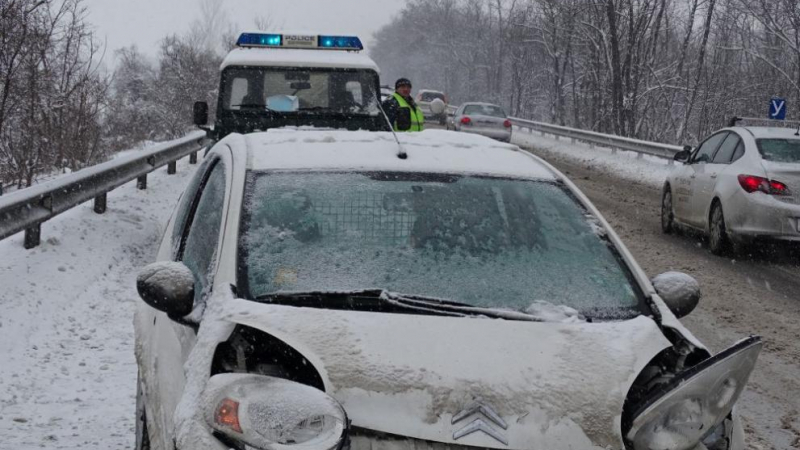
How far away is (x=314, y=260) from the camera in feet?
10.7

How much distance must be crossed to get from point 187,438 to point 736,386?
1.63 metres

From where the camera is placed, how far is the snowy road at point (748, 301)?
5.49 meters

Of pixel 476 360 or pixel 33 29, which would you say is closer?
pixel 476 360

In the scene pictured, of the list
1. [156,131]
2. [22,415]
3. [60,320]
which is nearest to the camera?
[22,415]

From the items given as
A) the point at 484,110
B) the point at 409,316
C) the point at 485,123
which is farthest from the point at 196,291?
the point at 484,110

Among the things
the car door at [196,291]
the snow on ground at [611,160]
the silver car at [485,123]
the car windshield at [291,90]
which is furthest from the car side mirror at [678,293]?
the silver car at [485,123]

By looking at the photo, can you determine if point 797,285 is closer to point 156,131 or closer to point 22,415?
point 22,415

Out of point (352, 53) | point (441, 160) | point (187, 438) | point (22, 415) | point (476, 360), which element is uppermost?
point (352, 53)

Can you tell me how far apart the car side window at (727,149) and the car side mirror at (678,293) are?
26.8ft

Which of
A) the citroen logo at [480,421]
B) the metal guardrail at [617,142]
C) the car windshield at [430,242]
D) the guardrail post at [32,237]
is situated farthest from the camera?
the metal guardrail at [617,142]

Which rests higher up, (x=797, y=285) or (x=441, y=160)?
(x=441, y=160)

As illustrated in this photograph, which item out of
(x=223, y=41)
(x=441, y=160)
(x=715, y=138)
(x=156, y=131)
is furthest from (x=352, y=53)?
(x=223, y=41)

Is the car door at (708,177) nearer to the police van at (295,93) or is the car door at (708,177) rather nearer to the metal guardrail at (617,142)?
the police van at (295,93)

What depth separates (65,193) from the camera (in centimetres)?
876
